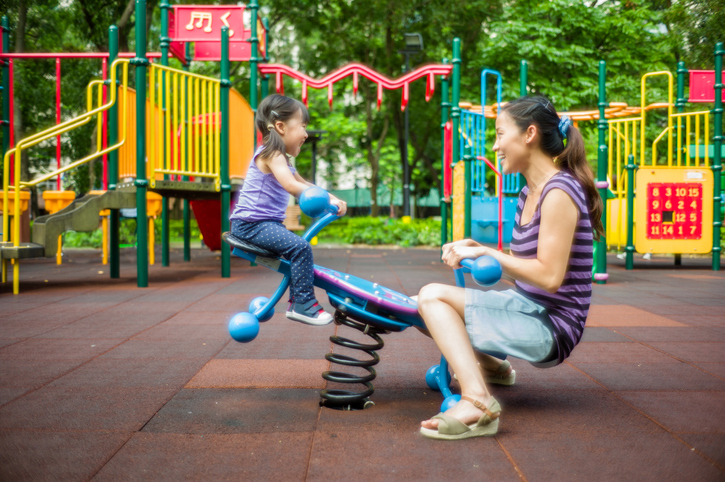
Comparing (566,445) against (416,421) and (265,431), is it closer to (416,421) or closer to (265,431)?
(416,421)

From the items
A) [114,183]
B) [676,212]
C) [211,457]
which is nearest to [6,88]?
[114,183]

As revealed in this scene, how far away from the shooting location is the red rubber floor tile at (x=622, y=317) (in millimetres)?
4648

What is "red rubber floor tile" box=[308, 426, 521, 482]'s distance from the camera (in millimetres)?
1871

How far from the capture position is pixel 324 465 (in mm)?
1944

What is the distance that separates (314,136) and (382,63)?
5.88 meters

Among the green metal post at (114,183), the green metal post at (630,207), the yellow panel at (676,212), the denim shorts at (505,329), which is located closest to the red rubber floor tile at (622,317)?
the denim shorts at (505,329)

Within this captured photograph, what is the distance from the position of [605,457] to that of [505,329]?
537 millimetres

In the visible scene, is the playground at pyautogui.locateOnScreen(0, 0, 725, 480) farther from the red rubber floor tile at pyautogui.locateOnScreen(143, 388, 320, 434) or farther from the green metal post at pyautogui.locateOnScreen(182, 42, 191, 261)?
the green metal post at pyautogui.locateOnScreen(182, 42, 191, 261)

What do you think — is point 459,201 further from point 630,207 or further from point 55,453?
point 55,453

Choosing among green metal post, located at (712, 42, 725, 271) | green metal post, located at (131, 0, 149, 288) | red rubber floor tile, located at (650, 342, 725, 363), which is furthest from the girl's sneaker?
green metal post, located at (712, 42, 725, 271)

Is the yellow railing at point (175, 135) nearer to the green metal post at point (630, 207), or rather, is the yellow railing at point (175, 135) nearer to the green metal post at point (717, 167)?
the green metal post at point (630, 207)

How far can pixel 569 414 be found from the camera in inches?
97.7

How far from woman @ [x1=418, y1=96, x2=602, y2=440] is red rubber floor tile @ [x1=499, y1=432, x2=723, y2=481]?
18 centimetres

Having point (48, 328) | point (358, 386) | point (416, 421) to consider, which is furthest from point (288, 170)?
point (48, 328)
